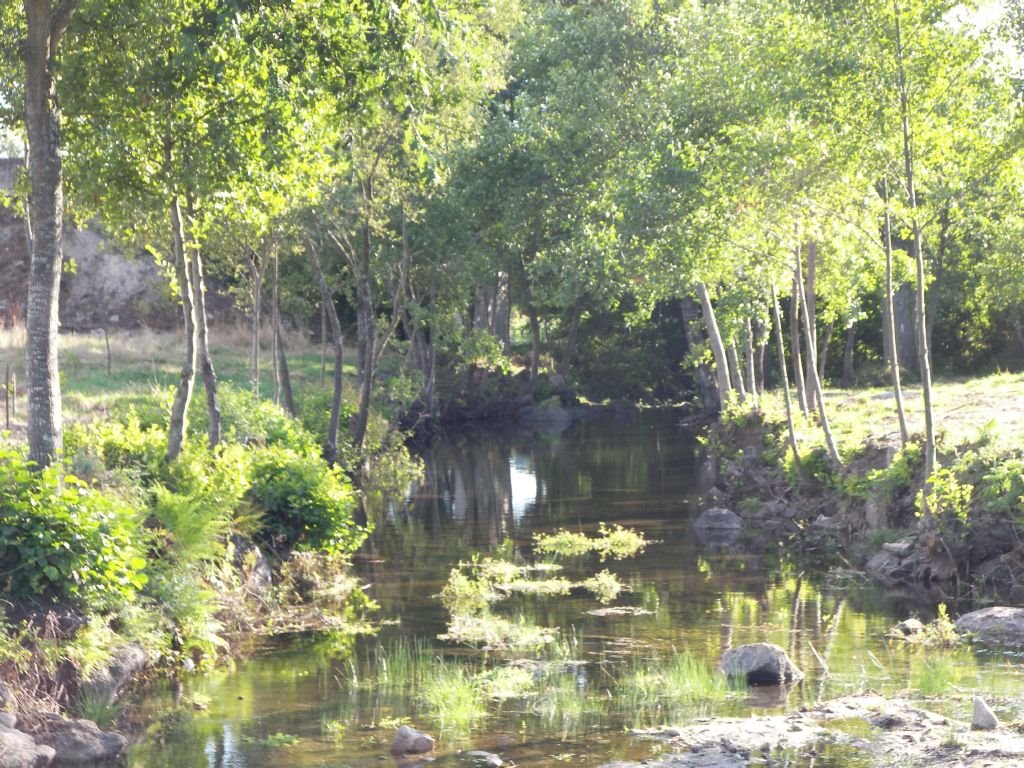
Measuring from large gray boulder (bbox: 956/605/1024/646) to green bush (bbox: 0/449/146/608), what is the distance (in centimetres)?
995

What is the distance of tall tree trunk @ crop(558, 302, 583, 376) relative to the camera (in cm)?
5984

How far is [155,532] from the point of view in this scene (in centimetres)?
1542

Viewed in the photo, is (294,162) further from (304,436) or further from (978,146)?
(978,146)

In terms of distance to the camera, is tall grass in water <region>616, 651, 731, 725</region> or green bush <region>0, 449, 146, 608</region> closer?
green bush <region>0, 449, 146, 608</region>

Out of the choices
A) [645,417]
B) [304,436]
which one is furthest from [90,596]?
[645,417]

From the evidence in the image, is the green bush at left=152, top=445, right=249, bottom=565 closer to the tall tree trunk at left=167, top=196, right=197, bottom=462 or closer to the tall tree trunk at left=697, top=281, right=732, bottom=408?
the tall tree trunk at left=167, top=196, right=197, bottom=462

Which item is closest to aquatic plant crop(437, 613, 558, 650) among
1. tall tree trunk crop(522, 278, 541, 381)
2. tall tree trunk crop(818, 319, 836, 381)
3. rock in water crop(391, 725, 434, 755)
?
rock in water crop(391, 725, 434, 755)

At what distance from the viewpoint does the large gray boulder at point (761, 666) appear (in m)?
14.2

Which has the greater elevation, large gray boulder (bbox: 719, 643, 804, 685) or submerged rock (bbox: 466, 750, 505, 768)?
large gray boulder (bbox: 719, 643, 804, 685)

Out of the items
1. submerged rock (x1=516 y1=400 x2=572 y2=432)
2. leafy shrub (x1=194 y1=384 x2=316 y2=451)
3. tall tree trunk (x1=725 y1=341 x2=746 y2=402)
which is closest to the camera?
leafy shrub (x1=194 y1=384 x2=316 y2=451)

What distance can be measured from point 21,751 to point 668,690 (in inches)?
252

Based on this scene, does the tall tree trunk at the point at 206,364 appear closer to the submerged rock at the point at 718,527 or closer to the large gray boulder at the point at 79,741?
the large gray boulder at the point at 79,741

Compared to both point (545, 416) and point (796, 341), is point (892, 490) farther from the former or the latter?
point (545, 416)

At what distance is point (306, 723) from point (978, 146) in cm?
1340
